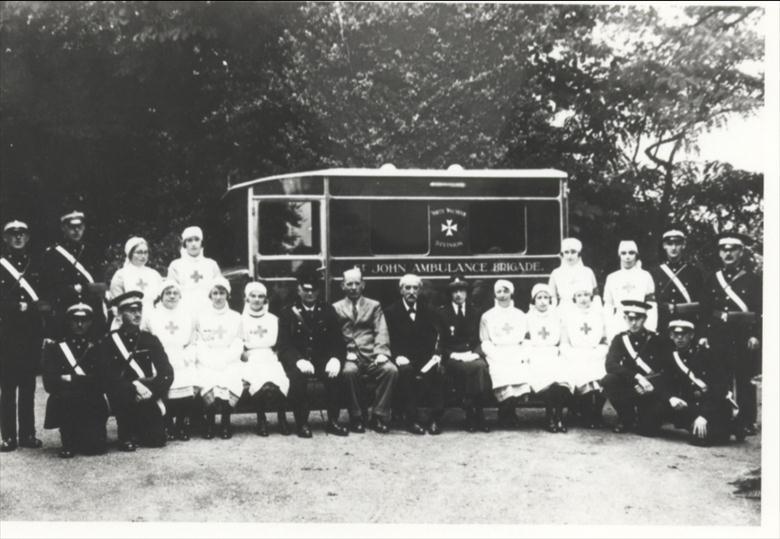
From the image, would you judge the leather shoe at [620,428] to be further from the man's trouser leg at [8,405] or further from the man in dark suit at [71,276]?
the man's trouser leg at [8,405]

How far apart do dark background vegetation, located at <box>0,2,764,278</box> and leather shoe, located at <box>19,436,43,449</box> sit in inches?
35.5

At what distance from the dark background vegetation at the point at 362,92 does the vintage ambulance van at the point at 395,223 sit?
4.52 ft

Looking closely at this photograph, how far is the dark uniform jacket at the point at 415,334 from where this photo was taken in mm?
4582

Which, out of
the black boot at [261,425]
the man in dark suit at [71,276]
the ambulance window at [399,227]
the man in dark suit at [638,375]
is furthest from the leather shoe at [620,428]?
the man in dark suit at [71,276]

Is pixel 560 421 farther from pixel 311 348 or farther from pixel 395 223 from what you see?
pixel 395 223

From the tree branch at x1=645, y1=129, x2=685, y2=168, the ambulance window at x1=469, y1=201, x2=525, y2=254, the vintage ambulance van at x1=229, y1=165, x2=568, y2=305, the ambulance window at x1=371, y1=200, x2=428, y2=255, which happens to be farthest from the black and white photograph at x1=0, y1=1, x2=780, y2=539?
the ambulance window at x1=469, y1=201, x2=525, y2=254

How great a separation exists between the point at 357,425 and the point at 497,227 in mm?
2394

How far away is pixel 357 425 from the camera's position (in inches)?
170

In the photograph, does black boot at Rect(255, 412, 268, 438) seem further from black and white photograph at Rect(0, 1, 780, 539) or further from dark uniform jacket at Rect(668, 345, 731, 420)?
dark uniform jacket at Rect(668, 345, 731, 420)

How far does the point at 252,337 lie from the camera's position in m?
4.46

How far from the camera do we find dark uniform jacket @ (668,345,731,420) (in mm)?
3838

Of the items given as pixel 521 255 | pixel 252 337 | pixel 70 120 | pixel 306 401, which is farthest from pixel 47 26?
pixel 521 255

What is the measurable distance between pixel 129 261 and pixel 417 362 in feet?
5.25

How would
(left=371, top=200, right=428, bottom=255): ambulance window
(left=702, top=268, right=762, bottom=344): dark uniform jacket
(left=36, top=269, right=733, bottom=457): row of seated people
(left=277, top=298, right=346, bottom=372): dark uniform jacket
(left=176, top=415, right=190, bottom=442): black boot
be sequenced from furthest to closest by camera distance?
(left=371, top=200, right=428, bottom=255): ambulance window < (left=277, top=298, right=346, bottom=372): dark uniform jacket < (left=176, top=415, right=190, bottom=442): black boot < (left=36, top=269, right=733, bottom=457): row of seated people < (left=702, top=268, right=762, bottom=344): dark uniform jacket
